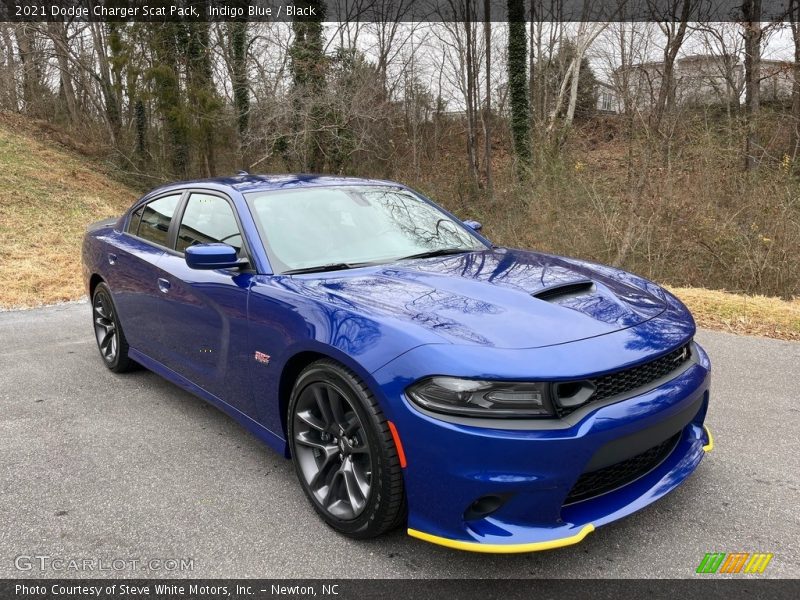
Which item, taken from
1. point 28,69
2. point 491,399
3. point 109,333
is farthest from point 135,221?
point 28,69

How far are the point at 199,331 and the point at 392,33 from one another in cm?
2157

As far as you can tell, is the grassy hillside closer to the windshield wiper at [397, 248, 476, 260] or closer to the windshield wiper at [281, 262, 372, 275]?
the windshield wiper at [397, 248, 476, 260]

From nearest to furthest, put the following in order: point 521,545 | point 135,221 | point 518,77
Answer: point 521,545 → point 135,221 → point 518,77

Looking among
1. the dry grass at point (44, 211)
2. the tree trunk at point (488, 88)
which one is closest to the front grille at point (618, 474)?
the dry grass at point (44, 211)

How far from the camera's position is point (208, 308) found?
11.0 feet

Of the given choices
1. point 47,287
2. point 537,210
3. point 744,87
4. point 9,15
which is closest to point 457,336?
point 47,287

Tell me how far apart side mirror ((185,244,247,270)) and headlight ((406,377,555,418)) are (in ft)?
4.74

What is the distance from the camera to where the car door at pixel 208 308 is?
3143 mm

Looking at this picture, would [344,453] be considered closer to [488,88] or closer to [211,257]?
[211,257]

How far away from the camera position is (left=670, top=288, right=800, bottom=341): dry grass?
5.75 m

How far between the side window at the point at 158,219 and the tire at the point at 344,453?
6.48 ft

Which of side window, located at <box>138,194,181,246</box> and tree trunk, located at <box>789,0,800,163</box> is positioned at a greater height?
tree trunk, located at <box>789,0,800,163</box>

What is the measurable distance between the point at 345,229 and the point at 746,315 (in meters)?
4.71

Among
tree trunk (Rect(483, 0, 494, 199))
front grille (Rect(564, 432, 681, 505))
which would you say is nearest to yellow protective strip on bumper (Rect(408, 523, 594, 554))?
front grille (Rect(564, 432, 681, 505))
